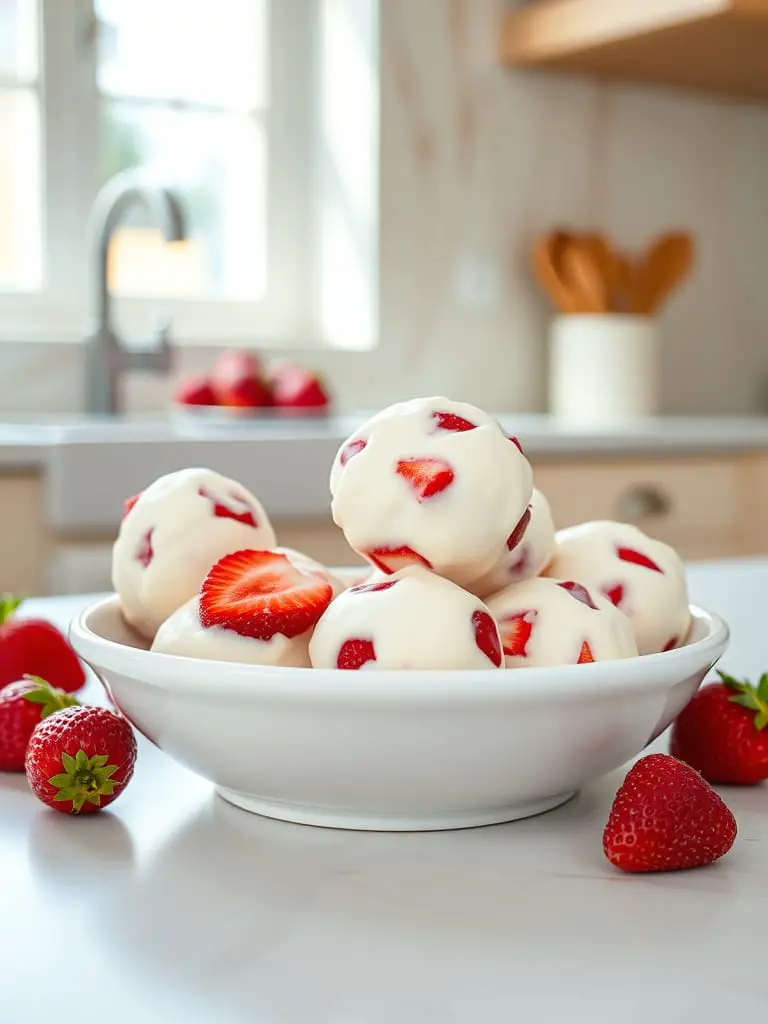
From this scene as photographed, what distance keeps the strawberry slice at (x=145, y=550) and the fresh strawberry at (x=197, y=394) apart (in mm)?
1564

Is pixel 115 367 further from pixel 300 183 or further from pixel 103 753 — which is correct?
pixel 103 753

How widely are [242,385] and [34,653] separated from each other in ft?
4.77

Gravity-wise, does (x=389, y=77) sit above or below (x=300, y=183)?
above

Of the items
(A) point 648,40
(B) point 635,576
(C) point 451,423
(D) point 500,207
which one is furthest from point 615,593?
(D) point 500,207

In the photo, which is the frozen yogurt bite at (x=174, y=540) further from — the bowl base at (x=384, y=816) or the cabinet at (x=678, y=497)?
the cabinet at (x=678, y=497)

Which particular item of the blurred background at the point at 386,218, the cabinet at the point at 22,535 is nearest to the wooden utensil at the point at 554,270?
the blurred background at the point at 386,218

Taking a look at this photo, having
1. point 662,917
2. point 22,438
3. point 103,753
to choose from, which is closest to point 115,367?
point 22,438

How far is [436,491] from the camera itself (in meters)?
0.51

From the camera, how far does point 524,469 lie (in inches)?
20.6

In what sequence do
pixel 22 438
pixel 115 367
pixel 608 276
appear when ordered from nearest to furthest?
pixel 22 438
pixel 115 367
pixel 608 276

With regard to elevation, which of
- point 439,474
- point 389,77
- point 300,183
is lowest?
point 439,474

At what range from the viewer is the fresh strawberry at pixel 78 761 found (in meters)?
0.52

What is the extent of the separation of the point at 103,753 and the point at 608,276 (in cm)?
228

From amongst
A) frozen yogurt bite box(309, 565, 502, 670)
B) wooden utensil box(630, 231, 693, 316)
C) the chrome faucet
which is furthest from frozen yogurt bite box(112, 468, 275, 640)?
wooden utensil box(630, 231, 693, 316)
